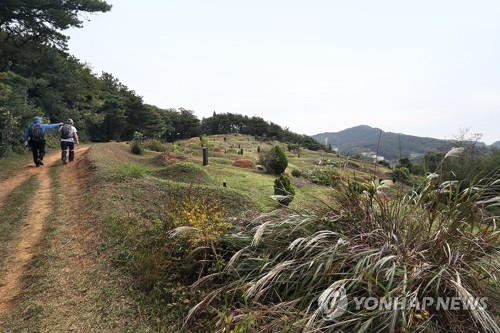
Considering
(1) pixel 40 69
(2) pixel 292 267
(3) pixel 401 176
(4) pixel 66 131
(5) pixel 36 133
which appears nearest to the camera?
(2) pixel 292 267

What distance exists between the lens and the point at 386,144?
17.5m

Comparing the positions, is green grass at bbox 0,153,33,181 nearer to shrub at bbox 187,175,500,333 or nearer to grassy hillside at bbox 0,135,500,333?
grassy hillside at bbox 0,135,500,333

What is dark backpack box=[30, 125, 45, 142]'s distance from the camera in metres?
10.5

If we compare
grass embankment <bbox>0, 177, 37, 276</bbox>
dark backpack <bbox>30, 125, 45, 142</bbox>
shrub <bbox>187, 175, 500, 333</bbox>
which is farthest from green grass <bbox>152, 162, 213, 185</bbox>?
shrub <bbox>187, 175, 500, 333</bbox>

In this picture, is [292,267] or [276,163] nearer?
[292,267]

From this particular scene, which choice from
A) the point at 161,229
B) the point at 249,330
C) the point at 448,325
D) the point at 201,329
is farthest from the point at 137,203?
the point at 448,325

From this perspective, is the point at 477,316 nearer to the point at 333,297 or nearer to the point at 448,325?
the point at 448,325

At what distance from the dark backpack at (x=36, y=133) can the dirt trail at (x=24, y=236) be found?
63.1 inches

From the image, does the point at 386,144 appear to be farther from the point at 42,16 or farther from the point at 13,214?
the point at 42,16

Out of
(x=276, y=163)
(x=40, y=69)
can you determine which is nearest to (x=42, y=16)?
(x=40, y=69)

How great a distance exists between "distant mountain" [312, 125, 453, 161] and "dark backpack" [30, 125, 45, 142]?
10.8 metres

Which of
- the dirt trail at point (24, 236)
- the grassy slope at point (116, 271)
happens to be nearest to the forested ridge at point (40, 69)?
the dirt trail at point (24, 236)

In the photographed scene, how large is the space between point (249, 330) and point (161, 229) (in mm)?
2674

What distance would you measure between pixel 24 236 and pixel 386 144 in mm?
18180
